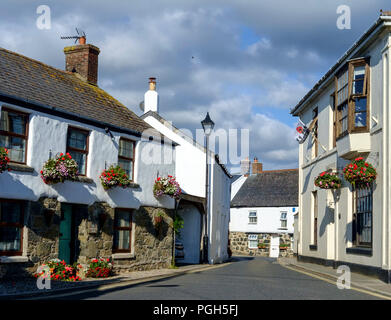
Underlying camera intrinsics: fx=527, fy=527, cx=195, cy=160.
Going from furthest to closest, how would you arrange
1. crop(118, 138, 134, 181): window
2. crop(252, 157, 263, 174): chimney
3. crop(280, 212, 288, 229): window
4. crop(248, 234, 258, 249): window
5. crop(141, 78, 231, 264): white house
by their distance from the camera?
crop(252, 157, 263, 174): chimney, crop(248, 234, 258, 249): window, crop(280, 212, 288, 229): window, crop(141, 78, 231, 264): white house, crop(118, 138, 134, 181): window

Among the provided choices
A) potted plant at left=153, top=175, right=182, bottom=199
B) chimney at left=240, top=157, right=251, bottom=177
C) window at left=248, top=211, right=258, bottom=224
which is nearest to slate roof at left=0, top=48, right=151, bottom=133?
potted plant at left=153, top=175, right=182, bottom=199

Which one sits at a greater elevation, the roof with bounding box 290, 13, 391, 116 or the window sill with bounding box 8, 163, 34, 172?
the roof with bounding box 290, 13, 391, 116

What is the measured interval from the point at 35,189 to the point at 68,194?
1.30 meters

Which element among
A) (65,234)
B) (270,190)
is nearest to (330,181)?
(65,234)

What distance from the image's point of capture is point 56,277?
14680mm

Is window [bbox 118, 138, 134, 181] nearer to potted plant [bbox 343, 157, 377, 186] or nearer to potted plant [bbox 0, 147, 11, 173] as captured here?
potted plant [bbox 0, 147, 11, 173]

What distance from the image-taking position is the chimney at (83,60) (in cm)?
2216

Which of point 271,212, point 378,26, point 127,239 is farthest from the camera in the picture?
point 271,212

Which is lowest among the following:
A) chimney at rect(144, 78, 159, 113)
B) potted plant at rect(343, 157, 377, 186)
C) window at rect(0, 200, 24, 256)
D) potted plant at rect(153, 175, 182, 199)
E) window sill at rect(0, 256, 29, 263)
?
window sill at rect(0, 256, 29, 263)

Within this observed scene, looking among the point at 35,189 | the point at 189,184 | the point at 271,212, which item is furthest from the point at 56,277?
the point at 271,212

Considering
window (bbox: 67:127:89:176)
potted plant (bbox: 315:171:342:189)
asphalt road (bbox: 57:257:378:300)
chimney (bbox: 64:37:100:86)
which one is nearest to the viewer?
asphalt road (bbox: 57:257:378:300)

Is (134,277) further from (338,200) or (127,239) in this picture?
(338,200)

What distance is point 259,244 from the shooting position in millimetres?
51656

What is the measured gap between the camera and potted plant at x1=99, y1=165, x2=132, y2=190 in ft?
57.7
